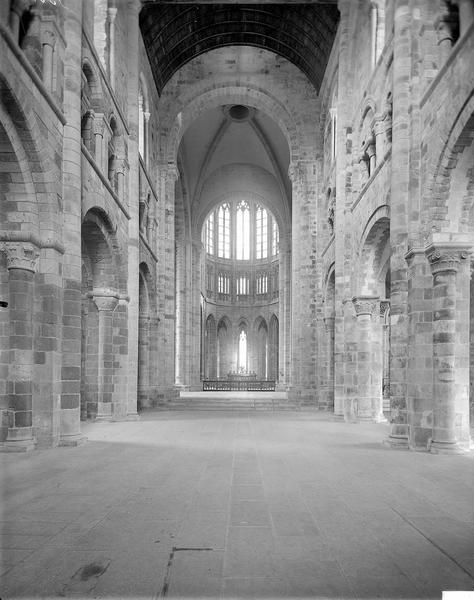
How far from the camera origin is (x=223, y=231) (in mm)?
48250

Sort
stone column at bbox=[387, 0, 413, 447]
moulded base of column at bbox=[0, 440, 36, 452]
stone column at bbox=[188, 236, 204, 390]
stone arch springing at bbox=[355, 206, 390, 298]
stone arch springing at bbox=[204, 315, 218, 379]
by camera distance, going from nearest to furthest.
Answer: moulded base of column at bbox=[0, 440, 36, 452]
stone column at bbox=[387, 0, 413, 447]
stone arch springing at bbox=[355, 206, 390, 298]
stone column at bbox=[188, 236, 204, 390]
stone arch springing at bbox=[204, 315, 218, 379]

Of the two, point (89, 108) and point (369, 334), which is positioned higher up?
point (89, 108)

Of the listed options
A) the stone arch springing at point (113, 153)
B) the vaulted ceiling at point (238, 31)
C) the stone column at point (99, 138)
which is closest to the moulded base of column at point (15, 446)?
the stone column at point (99, 138)

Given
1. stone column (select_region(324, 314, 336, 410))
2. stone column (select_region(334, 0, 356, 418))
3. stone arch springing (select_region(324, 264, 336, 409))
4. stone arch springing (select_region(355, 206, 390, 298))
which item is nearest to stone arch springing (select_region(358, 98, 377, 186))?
stone column (select_region(334, 0, 356, 418))

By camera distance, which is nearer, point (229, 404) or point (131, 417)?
point (131, 417)

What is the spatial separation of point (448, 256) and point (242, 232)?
128 ft

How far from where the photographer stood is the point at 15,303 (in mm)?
9938

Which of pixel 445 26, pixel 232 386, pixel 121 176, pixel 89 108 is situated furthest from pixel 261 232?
pixel 445 26

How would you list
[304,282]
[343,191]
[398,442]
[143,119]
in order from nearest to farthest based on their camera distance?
[398,442] < [343,191] < [143,119] < [304,282]

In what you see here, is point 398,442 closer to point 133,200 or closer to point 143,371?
point 133,200

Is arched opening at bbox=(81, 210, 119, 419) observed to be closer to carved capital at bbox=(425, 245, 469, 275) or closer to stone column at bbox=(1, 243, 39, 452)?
stone column at bbox=(1, 243, 39, 452)

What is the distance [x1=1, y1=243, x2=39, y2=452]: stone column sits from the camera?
9.80 meters

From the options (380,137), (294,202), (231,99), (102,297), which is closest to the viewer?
(380,137)

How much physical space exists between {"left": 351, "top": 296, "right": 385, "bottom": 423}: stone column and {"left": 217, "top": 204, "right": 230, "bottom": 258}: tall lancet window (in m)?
32.7
